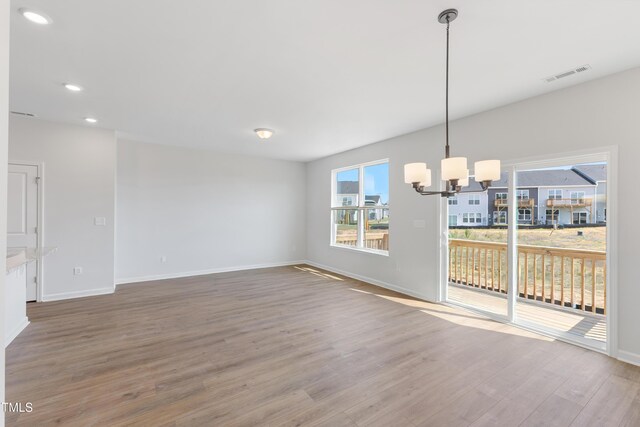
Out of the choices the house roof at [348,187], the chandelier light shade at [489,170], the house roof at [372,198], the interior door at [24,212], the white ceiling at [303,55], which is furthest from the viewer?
the house roof at [348,187]

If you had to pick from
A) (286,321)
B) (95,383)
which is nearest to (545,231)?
(286,321)

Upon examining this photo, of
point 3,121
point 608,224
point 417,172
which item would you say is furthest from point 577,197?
point 3,121

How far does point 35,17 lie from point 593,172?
5015 mm

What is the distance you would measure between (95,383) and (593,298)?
5208 mm

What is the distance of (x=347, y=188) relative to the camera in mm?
6414

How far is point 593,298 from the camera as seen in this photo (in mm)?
3355

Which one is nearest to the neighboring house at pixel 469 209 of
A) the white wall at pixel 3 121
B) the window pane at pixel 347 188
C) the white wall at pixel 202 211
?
the window pane at pixel 347 188

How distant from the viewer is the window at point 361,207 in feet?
18.1

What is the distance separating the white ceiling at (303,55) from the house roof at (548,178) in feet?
3.00

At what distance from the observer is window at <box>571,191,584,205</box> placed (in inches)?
119

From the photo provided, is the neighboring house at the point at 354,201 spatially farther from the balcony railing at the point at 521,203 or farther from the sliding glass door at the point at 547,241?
the balcony railing at the point at 521,203

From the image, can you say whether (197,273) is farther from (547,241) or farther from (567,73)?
(567,73)

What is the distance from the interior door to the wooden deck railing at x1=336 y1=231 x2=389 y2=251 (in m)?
5.32

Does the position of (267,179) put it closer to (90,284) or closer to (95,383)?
(90,284)
